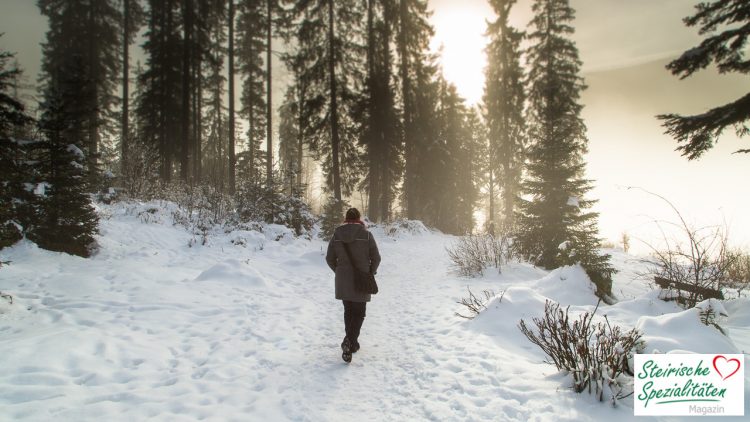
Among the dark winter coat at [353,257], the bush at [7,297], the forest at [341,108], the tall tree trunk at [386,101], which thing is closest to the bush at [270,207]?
the forest at [341,108]

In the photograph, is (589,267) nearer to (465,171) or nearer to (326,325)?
(326,325)

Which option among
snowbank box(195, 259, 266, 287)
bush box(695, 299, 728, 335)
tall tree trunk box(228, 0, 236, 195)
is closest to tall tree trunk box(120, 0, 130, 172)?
tall tree trunk box(228, 0, 236, 195)

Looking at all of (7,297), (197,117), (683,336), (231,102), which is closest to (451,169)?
(231,102)

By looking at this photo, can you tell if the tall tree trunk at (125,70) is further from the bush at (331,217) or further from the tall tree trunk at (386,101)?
the tall tree trunk at (386,101)

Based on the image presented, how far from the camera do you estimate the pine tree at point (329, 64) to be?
18281mm

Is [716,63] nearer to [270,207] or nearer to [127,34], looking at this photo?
[270,207]

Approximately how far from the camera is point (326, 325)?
611 cm

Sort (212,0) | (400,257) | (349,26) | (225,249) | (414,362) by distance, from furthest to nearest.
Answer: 1. (212,0)
2. (349,26)
3. (400,257)
4. (225,249)
5. (414,362)

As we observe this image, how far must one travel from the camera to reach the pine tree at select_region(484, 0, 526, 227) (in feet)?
77.5

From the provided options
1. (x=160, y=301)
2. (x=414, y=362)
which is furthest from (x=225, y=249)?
(x=414, y=362)

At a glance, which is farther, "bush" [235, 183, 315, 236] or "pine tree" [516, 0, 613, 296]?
"bush" [235, 183, 315, 236]

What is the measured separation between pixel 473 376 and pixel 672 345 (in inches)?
79.5

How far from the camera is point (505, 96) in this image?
939 inches

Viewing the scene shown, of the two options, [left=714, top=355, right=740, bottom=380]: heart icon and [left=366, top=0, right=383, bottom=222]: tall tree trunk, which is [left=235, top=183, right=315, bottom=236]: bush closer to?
[left=366, top=0, right=383, bottom=222]: tall tree trunk
